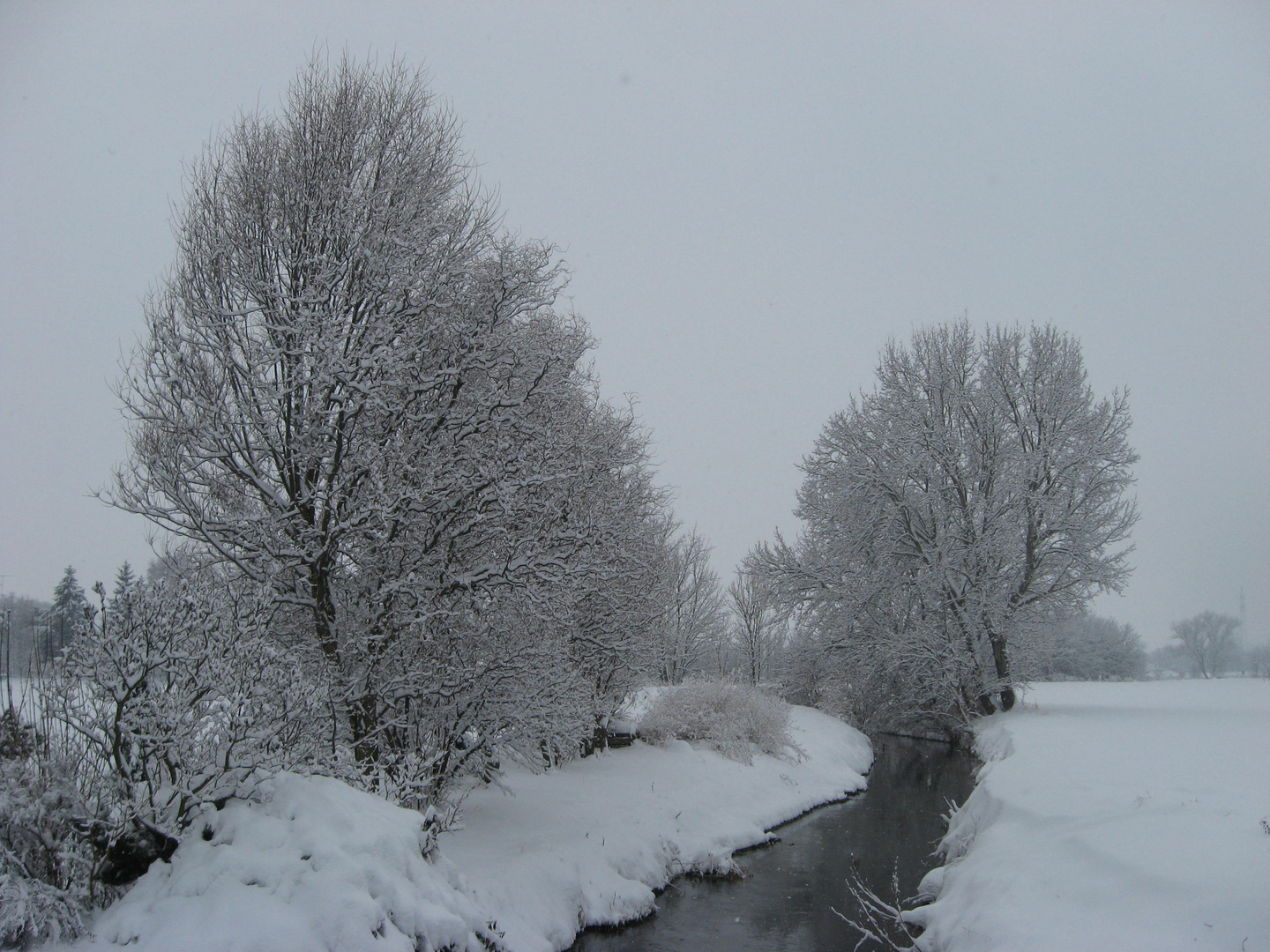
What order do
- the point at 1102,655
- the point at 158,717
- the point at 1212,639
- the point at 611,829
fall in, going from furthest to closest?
1. the point at 1212,639
2. the point at 1102,655
3. the point at 611,829
4. the point at 158,717

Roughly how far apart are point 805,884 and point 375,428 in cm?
933

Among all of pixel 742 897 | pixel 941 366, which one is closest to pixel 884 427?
pixel 941 366

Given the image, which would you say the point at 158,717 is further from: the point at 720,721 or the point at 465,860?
the point at 720,721

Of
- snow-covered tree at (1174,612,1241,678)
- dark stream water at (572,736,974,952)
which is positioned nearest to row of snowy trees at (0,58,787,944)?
dark stream water at (572,736,974,952)

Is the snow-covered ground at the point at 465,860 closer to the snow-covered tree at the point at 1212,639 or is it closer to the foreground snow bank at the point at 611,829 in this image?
the foreground snow bank at the point at 611,829

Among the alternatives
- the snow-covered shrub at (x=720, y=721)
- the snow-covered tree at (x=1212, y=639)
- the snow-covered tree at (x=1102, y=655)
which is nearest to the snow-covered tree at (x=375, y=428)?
the snow-covered shrub at (x=720, y=721)

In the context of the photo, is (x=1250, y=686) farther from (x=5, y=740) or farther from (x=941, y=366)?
(x=5, y=740)

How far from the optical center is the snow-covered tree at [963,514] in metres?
23.0

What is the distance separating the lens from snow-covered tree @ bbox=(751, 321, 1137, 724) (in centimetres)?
2300

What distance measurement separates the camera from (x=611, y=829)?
1202cm

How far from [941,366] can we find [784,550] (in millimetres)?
7997

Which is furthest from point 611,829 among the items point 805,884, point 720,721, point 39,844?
Answer: point 720,721

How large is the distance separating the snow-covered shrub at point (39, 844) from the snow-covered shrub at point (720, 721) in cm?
1434

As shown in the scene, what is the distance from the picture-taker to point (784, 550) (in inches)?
1088
